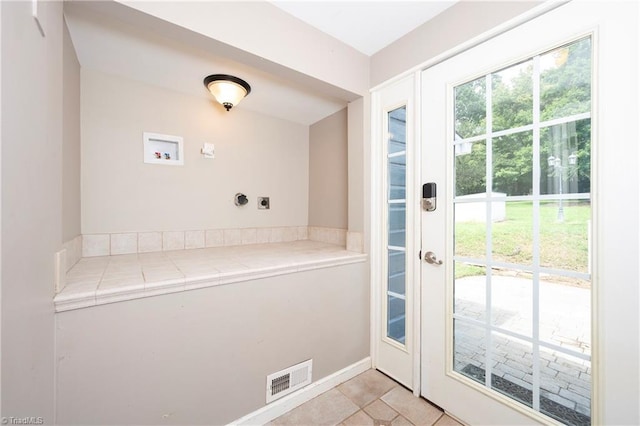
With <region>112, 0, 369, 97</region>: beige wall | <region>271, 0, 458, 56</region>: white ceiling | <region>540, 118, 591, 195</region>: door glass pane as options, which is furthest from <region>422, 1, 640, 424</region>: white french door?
<region>112, 0, 369, 97</region>: beige wall

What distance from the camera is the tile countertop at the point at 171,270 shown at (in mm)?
1007

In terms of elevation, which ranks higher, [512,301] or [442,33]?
[442,33]

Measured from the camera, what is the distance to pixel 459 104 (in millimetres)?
1433

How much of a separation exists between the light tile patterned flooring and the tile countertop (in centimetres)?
84

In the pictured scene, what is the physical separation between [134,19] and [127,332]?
4.57 ft

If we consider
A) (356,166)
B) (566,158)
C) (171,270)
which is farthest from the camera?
(356,166)

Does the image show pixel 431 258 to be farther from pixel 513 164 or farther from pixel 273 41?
pixel 273 41

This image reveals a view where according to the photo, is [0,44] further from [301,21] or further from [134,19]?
[301,21]

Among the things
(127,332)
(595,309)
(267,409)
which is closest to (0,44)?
(127,332)

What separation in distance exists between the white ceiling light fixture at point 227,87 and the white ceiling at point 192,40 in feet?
0.15

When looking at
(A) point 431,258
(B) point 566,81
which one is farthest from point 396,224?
(B) point 566,81

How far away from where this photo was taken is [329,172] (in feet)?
8.27

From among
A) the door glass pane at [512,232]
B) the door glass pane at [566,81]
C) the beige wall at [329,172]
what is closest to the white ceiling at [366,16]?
the door glass pane at [566,81]

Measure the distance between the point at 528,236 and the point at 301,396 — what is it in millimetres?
1568
